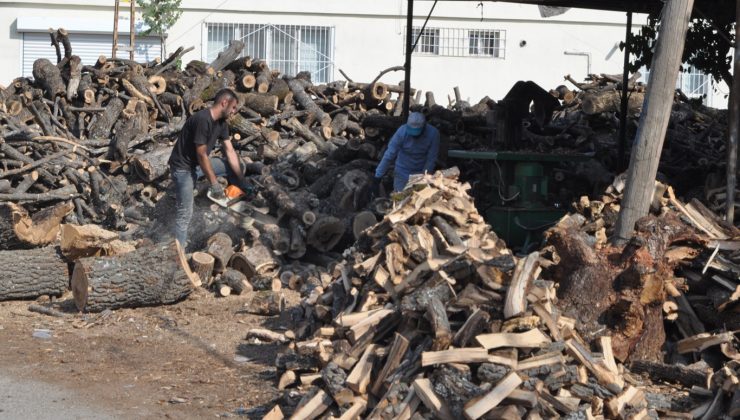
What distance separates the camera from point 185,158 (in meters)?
11.5

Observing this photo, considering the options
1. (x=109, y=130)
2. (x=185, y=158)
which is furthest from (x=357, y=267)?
(x=109, y=130)

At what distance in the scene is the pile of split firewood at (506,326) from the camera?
6.18m

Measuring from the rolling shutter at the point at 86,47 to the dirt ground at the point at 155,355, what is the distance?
17243 millimetres

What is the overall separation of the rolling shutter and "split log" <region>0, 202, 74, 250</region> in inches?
601

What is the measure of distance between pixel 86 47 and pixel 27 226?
16327 mm

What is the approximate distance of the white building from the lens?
26.8 meters

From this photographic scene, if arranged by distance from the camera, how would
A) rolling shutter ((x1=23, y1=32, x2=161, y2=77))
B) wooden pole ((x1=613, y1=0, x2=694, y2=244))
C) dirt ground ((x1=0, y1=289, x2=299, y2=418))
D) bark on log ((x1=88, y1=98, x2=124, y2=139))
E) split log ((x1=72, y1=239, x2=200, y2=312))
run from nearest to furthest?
dirt ground ((x1=0, y1=289, x2=299, y2=418)) → wooden pole ((x1=613, y1=0, x2=694, y2=244)) → split log ((x1=72, y1=239, x2=200, y2=312)) → bark on log ((x1=88, y1=98, x2=124, y2=139)) → rolling shutter ((x1=23, y1=32, x2=161, y2=77))

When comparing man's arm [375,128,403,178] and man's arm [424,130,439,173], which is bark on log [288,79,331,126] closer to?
man's arm [375,128,403,178]

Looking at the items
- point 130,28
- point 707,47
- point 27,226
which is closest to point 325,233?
point 27,226

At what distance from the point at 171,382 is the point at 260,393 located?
31.9 inches

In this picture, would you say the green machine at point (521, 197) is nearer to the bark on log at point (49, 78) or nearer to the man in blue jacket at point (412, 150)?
the man in blue jacket at point (412, 150)

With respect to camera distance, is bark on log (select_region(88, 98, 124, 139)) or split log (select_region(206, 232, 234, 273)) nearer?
split log (select_region(206, 232, 234, 273))

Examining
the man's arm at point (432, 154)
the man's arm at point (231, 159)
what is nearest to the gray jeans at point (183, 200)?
the man's arm at point (231, 159)

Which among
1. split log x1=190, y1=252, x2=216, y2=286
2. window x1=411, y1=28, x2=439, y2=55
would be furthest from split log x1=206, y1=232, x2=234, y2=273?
window x1=411, y1=28, x2=439, y2=55
